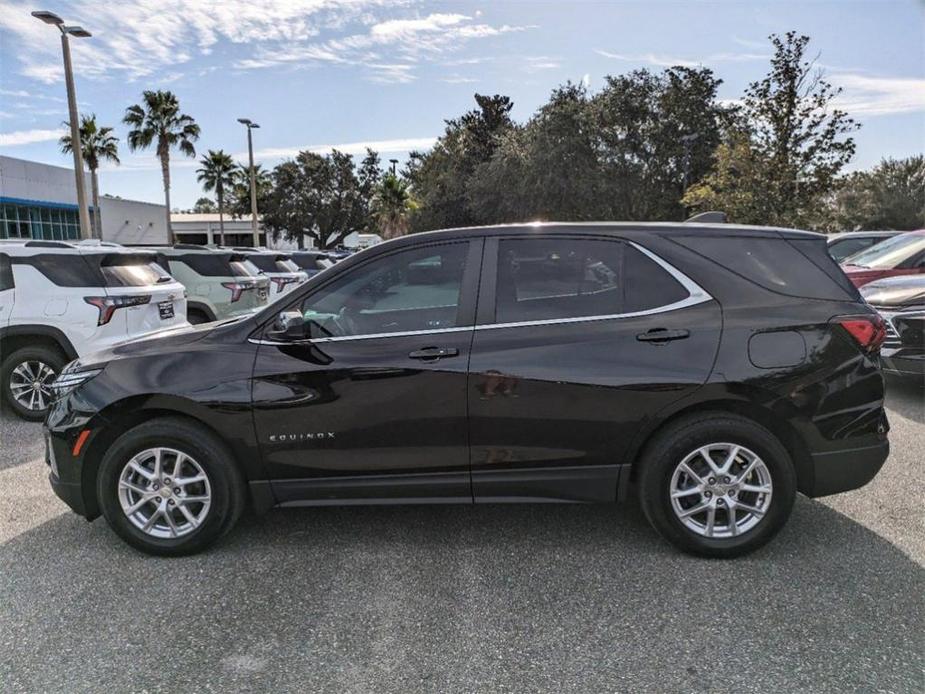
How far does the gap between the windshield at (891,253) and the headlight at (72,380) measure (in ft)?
30.7

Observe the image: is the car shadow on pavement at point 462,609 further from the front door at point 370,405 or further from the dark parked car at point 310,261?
the dark parked car at point 310,261

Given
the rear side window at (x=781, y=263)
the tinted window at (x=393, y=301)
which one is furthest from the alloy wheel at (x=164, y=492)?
the rear side window at (x=781, y=263)

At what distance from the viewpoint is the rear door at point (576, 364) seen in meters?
3.27

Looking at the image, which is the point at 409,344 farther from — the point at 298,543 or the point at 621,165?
the point at 621,165

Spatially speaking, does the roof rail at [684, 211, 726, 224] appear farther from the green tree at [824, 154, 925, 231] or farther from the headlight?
the green tree at [824, 154, 925, 231]

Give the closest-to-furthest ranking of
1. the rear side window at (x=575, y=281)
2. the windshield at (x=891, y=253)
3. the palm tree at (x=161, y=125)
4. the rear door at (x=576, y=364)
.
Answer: the rear door at (x=576, y=364), the rear side window at (x=575, y=281), the windshield at (x=891, y=253), the palm tree at (x=161, y=125)

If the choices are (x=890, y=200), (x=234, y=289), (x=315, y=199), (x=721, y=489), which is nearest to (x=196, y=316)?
(x=234, y=289)

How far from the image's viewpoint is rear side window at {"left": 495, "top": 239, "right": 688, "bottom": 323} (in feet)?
11.1

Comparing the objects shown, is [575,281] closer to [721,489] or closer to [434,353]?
[434,353]

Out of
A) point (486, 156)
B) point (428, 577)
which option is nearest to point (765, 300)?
point (428, 577)

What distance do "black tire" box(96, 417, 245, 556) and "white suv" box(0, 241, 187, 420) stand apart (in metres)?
3.09

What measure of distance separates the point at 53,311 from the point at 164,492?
3700mm

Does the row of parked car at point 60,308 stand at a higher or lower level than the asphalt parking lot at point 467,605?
higher

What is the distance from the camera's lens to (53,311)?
6.12 meters
